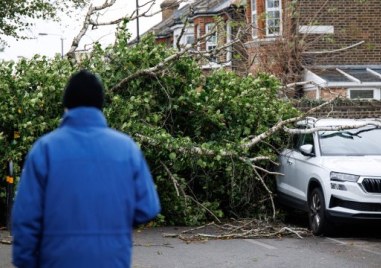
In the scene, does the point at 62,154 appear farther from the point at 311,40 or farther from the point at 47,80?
the point at 311,40

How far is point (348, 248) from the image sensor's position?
10.2 metres

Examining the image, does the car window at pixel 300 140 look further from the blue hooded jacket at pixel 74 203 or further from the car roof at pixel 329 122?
the blue hooded jacket at pixel 74 203

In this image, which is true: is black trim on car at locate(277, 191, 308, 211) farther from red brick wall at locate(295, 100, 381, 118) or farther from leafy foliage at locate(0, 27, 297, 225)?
red brick wall at locate(295, 100, 381, 118)

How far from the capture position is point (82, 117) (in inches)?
147

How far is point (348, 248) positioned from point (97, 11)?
689 cm

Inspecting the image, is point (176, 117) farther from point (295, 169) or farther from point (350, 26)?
point (350, 26)

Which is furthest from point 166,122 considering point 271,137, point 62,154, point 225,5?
point 225,5

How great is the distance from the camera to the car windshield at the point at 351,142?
1195cm

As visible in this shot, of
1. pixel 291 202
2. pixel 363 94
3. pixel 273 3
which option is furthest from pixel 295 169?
pixel 273 3

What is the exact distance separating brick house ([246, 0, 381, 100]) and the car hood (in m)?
11.0

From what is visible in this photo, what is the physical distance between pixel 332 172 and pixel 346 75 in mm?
14428

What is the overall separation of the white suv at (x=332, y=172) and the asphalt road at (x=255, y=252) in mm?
506

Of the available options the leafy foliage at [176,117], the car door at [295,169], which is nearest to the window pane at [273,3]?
the leafy foliage at [176,117]

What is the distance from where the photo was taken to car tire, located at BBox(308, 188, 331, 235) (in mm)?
11055
